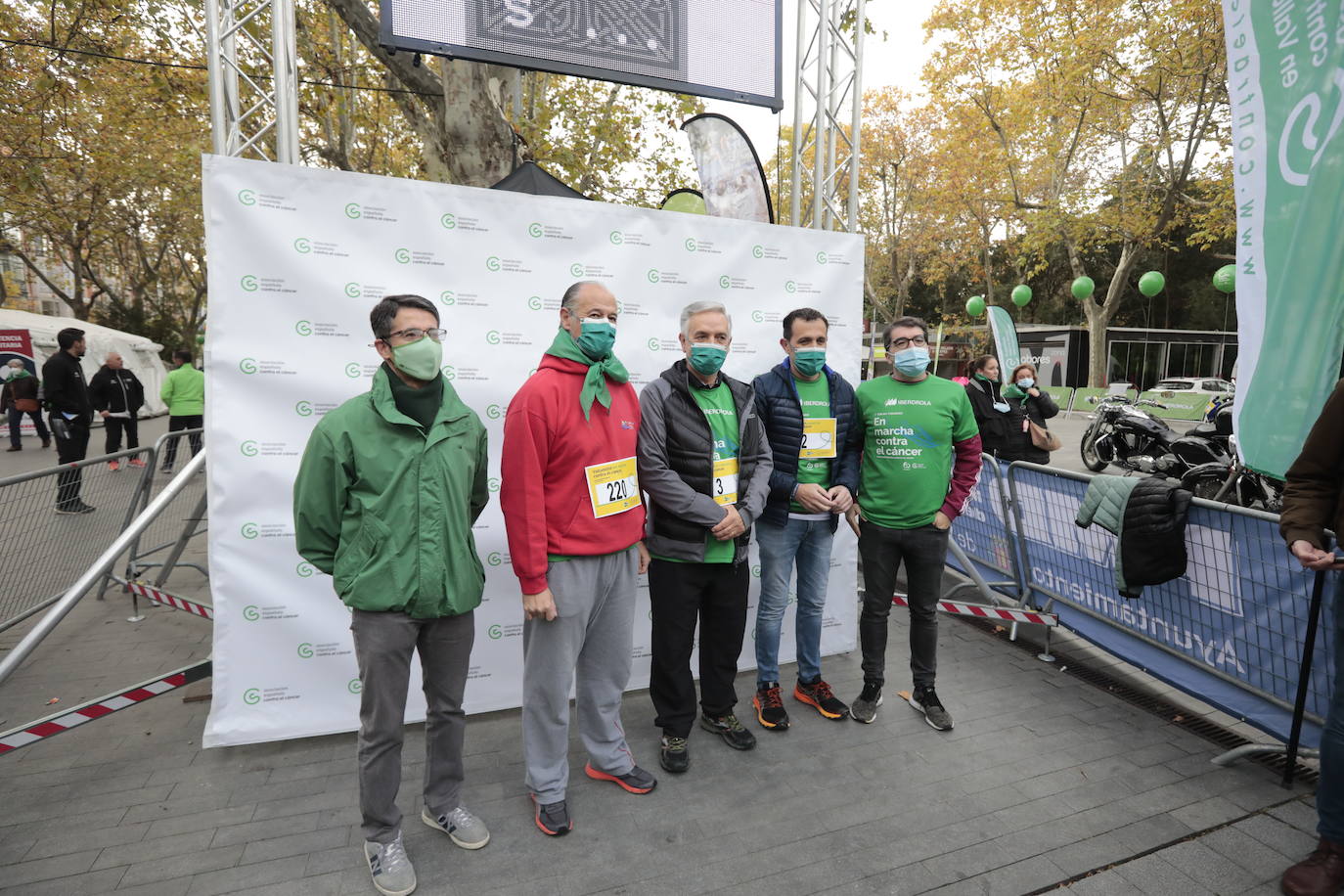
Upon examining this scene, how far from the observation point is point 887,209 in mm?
30203

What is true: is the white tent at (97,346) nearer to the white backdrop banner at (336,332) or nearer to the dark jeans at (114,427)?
the dark jeans at (114,427)

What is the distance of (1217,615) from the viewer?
3.30m

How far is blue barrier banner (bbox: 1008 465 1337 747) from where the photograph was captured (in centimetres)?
297

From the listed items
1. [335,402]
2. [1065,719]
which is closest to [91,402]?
[335,402]

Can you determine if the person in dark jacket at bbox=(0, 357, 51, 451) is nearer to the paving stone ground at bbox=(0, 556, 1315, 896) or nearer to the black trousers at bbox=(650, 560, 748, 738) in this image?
the paving stone ground at bbox=(0, 556, 1315, 896)

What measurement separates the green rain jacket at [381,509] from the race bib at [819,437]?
1.72m

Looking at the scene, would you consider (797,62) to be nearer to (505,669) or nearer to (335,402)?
(335,402)

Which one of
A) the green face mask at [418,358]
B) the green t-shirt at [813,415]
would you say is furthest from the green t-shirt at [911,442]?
the green face mask at [418,358]

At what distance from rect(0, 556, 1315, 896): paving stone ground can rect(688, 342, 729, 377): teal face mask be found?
5.81 feet

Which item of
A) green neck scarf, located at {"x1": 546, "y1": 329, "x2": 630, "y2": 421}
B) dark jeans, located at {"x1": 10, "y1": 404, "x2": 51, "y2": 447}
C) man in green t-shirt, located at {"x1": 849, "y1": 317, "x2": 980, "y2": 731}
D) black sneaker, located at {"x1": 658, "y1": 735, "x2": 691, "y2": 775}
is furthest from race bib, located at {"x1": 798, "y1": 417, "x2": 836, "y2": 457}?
dark jeans, located at {"x1": 10, "y1": 404, "x2": 51, "y2": 447}

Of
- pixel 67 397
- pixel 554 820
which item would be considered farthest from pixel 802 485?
pixel 67 397

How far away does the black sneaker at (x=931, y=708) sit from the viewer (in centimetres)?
347

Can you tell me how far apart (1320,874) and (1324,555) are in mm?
1062

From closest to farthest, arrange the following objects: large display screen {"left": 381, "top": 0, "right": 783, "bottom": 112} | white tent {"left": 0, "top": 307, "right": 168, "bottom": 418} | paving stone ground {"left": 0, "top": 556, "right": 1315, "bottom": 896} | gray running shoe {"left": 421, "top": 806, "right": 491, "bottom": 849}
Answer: paving stone ground {"left": 0, "top": 556, "right": 1315, "bottom": 896} → gray running shoe {"left": 421, "top": 806, "right": 491, "bottom": 849} → large display screen {"left": 381, "top": 0, "right": 783, "bottom": 112} → white tent {"left": 0, "top": 307, "right": 168, "bottom": 418}
